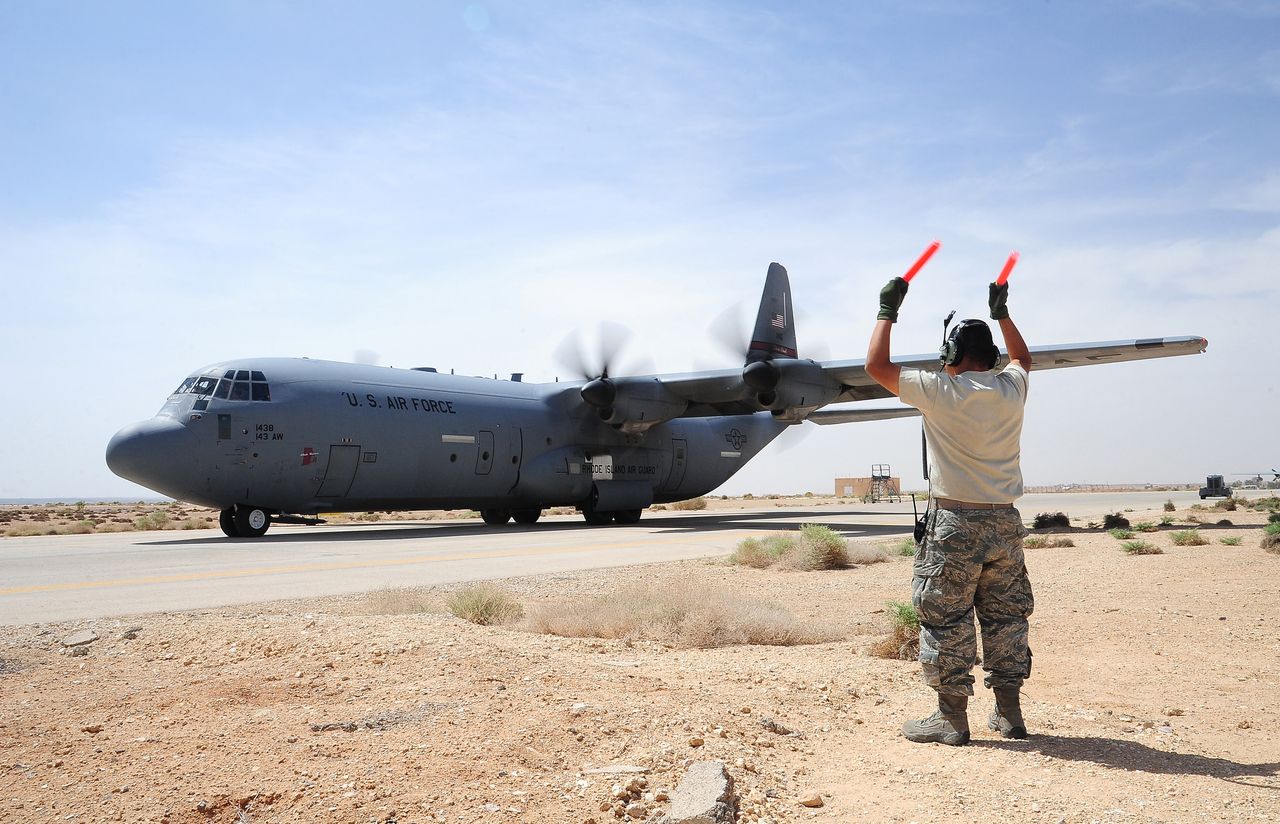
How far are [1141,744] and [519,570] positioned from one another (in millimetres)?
9563

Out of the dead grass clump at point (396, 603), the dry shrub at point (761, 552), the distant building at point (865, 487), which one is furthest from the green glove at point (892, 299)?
the distant building at point (865, 487)

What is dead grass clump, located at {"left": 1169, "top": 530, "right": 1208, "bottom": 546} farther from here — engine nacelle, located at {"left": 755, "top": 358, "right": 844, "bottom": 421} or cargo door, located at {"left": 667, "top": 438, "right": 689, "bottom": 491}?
cargo door, located at {"left": 667, "top": 438, "right": 689, "bottom": 491}

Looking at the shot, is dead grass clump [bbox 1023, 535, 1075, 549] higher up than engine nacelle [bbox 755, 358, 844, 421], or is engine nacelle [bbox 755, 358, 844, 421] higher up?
engine nacelle [bbox 755, 358, 844, 421]

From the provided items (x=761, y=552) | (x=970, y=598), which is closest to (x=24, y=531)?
(x=761, y=552)

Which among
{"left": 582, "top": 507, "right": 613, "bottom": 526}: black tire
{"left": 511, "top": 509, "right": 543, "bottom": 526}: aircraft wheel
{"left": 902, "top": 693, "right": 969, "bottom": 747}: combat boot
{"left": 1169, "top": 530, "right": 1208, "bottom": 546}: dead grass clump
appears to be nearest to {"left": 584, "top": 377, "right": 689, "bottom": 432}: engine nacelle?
{"left": 582, "top": 507, "right": 613, "bottom": 526}: black tire

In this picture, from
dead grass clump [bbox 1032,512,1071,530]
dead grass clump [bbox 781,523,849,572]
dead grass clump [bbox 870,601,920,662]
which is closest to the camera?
dead grass clump [bbox 870,601,920,662]

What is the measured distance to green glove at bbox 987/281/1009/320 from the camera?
489cm

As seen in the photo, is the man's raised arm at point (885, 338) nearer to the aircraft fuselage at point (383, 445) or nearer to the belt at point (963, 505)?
the belt at point (963, 505)

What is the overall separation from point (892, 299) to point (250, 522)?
19123mm

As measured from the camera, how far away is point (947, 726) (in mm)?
4332

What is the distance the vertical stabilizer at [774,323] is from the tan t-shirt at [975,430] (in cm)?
2093

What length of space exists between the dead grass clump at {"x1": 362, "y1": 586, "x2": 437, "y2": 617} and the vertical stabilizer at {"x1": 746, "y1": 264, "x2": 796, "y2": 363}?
1754 centimetres

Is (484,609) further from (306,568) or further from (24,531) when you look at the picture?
(24,531)

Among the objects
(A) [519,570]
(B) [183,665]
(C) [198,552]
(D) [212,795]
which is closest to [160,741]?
(D) [212,795]
